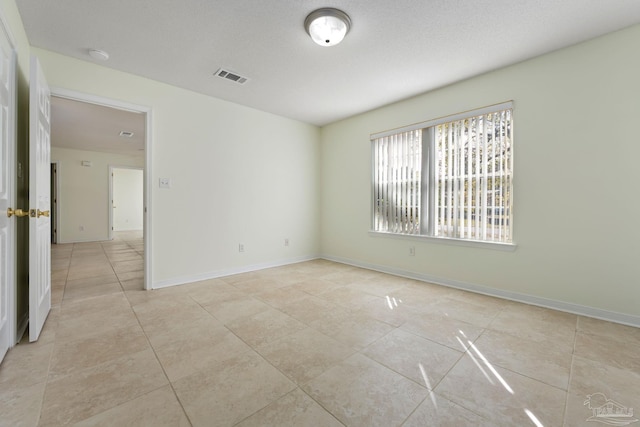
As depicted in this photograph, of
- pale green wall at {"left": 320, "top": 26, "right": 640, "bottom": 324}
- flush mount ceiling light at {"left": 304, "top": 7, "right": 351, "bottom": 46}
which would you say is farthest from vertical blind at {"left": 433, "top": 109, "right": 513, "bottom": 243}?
flush mount ceiling light at {"left": 304, "top": 7, "right": 351, "bottom": 46}

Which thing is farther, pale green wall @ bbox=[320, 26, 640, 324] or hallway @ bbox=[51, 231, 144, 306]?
hallway @ bbox=[51, 231, 144, 306]

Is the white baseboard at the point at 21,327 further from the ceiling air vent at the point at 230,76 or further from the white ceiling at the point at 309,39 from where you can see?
the ceiling air vent at the point at 230,76

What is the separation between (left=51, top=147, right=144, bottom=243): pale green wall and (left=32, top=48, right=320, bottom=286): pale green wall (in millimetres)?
5893

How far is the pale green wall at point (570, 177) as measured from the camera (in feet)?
7.52

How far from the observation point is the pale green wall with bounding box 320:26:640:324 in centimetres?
229

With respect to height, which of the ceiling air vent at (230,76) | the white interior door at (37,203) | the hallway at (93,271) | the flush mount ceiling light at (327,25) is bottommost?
the hallway at (93,271)

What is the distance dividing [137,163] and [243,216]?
6118mm

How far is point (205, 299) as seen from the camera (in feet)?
9.52

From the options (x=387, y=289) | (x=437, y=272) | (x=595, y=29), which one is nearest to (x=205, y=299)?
(x=387, y=289)

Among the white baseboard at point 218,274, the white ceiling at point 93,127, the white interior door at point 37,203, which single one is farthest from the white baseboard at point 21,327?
the white ceiling at point 93,127

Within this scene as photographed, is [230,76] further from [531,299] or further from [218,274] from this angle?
[531,299]

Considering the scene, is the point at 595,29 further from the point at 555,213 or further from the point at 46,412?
the point at 46,412

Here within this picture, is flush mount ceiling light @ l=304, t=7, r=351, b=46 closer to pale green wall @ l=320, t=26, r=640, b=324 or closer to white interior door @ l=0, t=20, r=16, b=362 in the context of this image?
pale green wall @ l=320, t=26, r=640, b=324

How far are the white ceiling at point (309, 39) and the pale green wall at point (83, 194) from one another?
5988 millimetres
